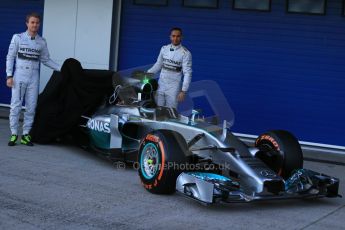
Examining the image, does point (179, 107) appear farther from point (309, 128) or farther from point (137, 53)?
point (137, 53)

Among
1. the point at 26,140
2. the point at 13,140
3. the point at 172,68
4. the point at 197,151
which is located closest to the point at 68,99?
the point at 26,140

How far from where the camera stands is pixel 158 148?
6.84 meters

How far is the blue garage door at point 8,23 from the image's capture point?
44.4ft

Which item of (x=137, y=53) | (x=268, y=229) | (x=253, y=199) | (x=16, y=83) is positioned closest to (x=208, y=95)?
(x=253, y=199)

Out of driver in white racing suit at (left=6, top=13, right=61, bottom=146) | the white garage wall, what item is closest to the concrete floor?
driver in white racing suit at (left=6, top=13, right=61, bottom=146)

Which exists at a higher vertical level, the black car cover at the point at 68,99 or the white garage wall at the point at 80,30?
the white garage wall at the point at 80,30

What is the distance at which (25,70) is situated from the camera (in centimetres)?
919

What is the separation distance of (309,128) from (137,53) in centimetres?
369

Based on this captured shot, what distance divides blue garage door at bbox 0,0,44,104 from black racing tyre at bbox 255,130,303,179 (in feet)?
25.0

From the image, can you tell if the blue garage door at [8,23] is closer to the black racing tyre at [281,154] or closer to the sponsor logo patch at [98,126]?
the sponsor logo patch at [98,126]

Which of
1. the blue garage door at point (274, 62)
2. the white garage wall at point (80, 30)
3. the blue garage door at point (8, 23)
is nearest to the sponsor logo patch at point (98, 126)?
the blue garage door at point (274, 62)

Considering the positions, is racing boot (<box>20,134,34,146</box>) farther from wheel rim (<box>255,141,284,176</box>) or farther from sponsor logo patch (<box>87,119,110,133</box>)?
wheel rim (<box>255,141,284,176</box>)

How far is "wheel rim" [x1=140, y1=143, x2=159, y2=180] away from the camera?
696cm

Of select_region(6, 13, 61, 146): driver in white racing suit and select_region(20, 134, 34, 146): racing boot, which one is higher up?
select_region(6, 13, 61, 146): driver in white racing suit
